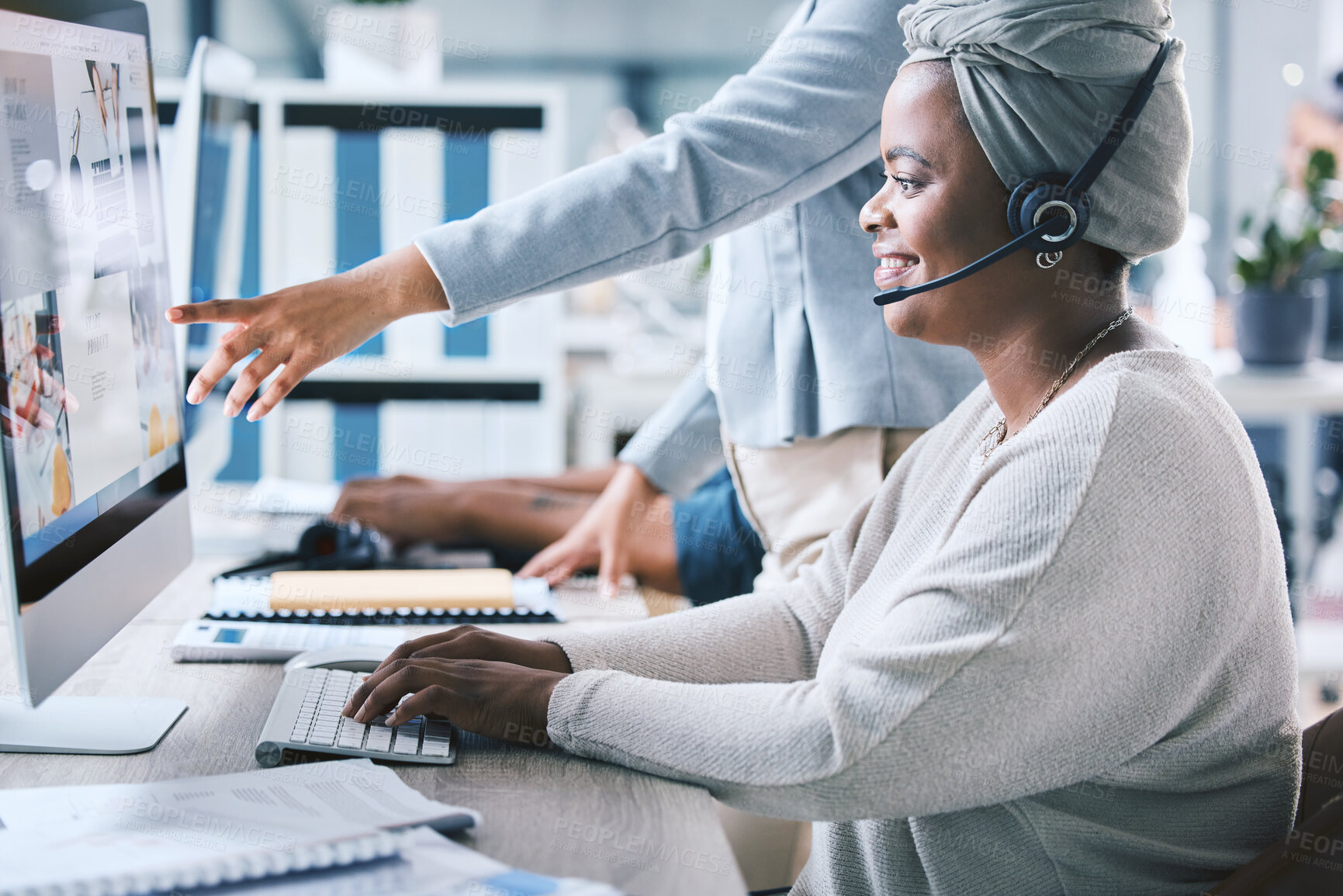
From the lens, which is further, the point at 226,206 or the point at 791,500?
the point at 226,206

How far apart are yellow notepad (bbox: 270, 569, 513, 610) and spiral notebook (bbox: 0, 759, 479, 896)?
494 mm

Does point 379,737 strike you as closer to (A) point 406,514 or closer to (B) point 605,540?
(B) point 605,540

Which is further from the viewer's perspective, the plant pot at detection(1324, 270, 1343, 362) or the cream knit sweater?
the plant pot at detection(1324, 270, 1343, 362)

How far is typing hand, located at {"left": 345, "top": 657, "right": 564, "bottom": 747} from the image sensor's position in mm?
819

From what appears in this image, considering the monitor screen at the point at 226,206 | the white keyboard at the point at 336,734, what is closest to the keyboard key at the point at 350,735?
the white keyboard at the point at 336,734

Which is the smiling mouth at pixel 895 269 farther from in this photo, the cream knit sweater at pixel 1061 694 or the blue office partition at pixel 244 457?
the blue office partition at pixel 244 457

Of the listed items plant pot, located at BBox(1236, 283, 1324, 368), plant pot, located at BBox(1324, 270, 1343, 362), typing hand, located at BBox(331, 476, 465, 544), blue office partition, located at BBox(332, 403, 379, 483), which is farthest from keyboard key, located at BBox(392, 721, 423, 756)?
plant pot, located at BBox(1324, 270, 1343, 362)

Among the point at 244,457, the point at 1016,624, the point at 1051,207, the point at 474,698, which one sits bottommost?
the point at 244,457

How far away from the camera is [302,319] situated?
94 centimetres

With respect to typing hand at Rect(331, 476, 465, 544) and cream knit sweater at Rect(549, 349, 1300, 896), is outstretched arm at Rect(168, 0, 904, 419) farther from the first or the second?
typing hand at Rect(331, 476, 465, 544)

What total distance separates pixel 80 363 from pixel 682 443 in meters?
0.85

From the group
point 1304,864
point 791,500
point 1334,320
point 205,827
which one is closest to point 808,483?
point 791,500

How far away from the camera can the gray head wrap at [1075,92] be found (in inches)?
32.2

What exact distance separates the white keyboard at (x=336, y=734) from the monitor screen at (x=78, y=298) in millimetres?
186
